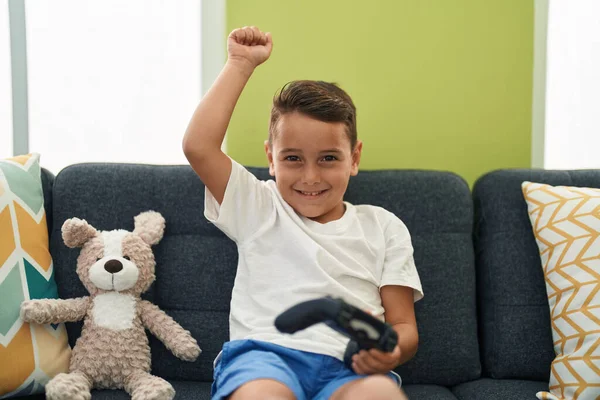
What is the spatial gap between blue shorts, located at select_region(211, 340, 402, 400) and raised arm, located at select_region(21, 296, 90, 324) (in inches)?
16.3

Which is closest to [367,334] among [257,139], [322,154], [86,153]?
[322,154]

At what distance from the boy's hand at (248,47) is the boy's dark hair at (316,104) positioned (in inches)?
4.1

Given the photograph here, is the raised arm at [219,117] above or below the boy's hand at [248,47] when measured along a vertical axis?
below

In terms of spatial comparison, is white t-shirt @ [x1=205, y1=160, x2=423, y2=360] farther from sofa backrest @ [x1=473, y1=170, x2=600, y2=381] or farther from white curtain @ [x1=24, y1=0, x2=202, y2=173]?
white curtain @ [x1=24, y1=0, x2=202, y2=173]

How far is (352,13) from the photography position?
1.86 metres

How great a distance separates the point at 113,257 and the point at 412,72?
3.47ft

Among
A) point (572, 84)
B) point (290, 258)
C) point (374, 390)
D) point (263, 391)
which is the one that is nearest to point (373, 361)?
point (374, 390)

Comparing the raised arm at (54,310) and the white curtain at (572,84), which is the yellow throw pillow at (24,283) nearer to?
the raised arm at (54,310)

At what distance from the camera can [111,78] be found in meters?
1.97

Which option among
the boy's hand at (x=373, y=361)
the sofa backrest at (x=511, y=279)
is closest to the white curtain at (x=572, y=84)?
the sofa backrest at (x=511, y=279)

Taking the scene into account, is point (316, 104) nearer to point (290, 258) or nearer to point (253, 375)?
point (290, 258)

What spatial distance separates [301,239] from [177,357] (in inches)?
18.2

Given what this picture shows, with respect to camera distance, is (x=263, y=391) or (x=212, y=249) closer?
(x=263, y=391)

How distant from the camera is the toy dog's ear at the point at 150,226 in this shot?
151 cm
